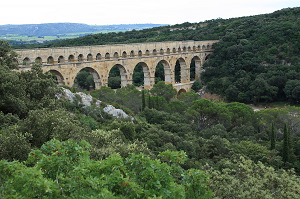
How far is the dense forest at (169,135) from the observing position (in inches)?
376

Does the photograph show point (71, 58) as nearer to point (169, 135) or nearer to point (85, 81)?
point (169, 135)

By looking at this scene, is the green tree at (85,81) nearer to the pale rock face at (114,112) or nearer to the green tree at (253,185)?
the pale rock face at (114,112)

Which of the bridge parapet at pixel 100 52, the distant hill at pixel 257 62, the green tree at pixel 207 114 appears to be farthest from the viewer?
the distant hill at pixel 257 62

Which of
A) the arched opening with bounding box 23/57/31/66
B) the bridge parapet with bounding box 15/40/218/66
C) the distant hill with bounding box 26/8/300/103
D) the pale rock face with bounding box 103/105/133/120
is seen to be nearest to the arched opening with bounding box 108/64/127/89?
the bridge parapet with bounding box 15/40/218/66

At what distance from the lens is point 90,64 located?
41094 millimetres

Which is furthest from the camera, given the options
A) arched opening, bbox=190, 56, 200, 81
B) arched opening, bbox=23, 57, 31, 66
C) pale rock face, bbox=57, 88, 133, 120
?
arched opening, bbox=190, 56, 200, 81

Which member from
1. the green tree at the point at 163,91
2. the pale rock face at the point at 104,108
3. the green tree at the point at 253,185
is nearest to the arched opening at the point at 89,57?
the green tree at the point at 163,91

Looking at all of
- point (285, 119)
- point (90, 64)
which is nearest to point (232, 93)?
point (285, 119)

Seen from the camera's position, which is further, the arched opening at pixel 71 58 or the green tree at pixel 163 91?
the green tree at pixel 163 91

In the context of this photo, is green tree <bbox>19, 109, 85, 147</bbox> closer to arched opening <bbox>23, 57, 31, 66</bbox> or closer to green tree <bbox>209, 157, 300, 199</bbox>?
green tree <bbox>209, 157, 300, 199</bbox>

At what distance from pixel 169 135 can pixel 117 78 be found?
36.5m

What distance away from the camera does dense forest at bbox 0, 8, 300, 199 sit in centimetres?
955

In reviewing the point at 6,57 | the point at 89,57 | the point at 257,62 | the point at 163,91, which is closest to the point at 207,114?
the point at 163,91

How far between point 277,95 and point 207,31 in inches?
1065
